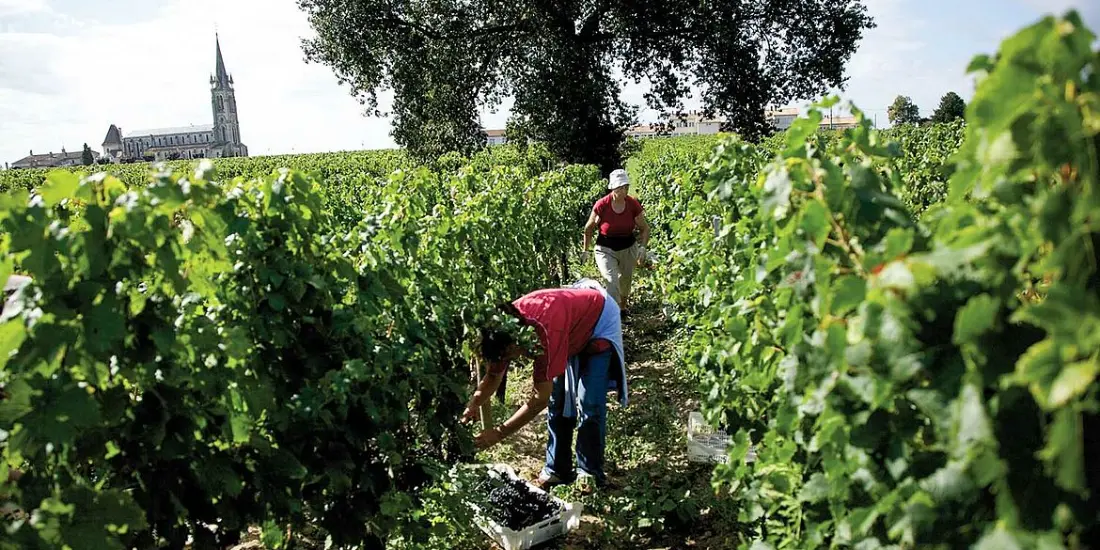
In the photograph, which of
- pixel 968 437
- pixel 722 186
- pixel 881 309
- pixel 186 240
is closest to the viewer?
pixel 968 437

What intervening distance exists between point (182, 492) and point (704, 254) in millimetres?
3208

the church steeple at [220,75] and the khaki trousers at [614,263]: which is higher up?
the church steeple at [220,75]

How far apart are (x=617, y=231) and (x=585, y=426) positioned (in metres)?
3.38

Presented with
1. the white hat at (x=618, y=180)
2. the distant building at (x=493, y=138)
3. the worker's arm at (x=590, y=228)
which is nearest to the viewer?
the white hat at (x=618, y=180)

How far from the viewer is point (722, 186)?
352 cm

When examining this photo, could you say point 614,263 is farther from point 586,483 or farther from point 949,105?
point 949,105

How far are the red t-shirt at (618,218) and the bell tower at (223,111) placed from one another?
140622mm

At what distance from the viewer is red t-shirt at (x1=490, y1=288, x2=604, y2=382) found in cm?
363

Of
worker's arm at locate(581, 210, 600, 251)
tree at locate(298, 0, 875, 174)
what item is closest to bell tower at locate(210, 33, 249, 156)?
tree at locate(298, 0, 875, 174)

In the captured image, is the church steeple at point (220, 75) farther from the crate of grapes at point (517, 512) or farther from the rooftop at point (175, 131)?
the crate of grapes at point (517, 512)

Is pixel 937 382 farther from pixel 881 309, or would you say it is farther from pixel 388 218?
pixel 388 218

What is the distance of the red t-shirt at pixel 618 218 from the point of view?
723cm

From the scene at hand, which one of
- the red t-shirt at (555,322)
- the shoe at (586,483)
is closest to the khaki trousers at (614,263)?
the shoe at (586,483)

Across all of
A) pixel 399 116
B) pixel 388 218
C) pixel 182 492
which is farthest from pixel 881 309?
pixel 399 116
